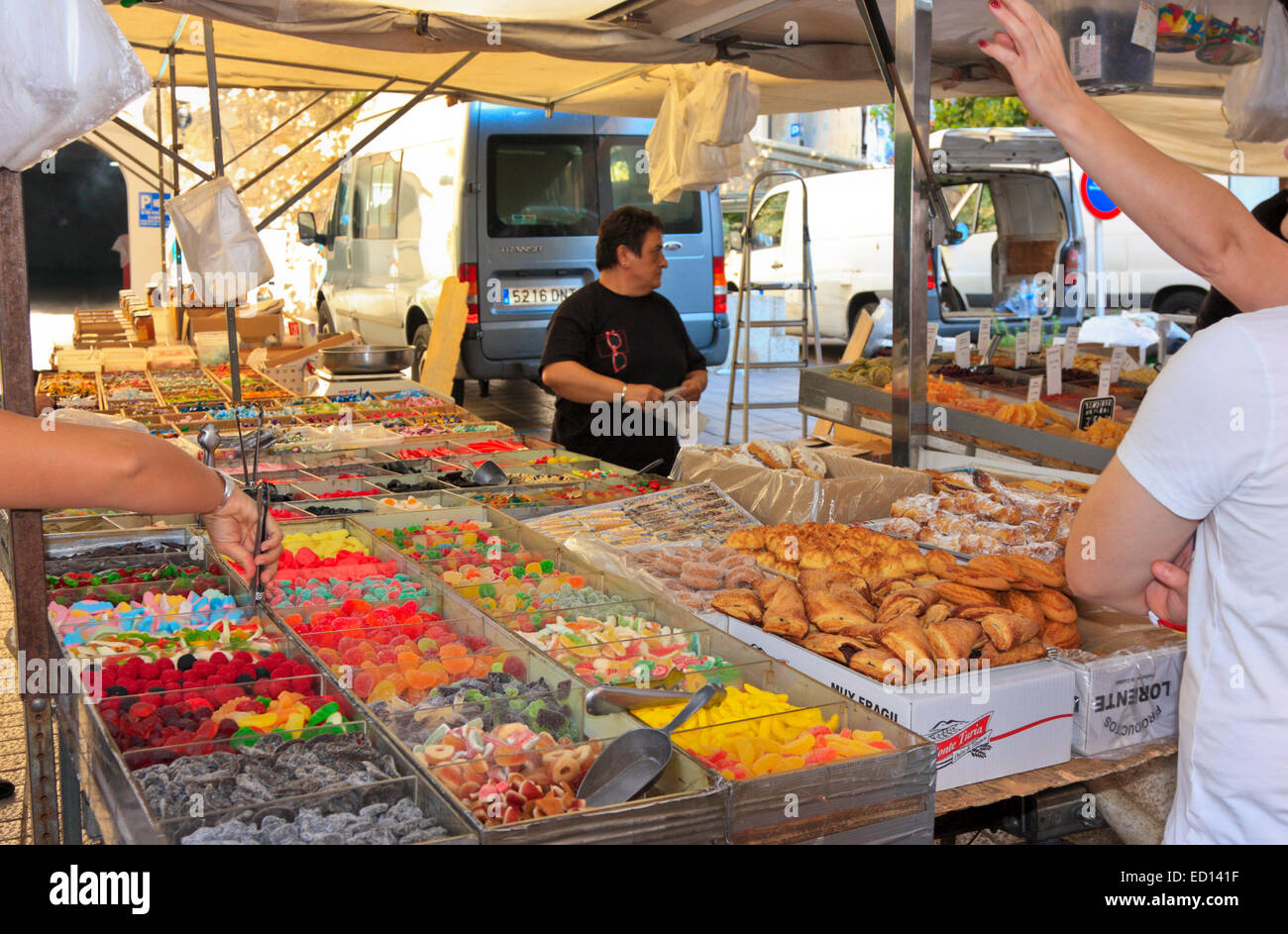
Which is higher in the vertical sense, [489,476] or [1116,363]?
[1116,363]

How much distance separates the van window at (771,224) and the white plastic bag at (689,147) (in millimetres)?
8406

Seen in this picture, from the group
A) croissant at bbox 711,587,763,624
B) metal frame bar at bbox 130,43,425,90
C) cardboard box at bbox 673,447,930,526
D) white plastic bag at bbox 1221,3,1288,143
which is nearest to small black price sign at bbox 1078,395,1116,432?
cardboard box at bbox 673,447,930,526

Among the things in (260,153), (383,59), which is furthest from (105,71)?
(260,153)

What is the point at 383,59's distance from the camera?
20.5 ft

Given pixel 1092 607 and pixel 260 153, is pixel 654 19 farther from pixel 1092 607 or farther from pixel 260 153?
pixel 260 153

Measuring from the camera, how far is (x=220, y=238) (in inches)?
197

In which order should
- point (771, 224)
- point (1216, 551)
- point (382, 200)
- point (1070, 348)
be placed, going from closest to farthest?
point (1216, 551) < point (1070, 348) < point (382, 200) < point (771, 224)

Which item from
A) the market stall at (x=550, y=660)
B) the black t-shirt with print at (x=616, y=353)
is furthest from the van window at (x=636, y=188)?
the market stall at (x=550, y=660)

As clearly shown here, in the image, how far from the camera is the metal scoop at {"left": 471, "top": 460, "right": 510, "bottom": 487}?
12.7 ft

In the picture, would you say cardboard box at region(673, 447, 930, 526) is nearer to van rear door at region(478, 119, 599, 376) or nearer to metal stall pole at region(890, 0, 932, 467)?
metal stall pole at region(890, 0, 932, 467)

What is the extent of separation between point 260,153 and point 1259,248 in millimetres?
18361

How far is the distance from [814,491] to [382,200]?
886 cm

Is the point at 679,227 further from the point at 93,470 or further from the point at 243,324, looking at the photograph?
the point at 93,470

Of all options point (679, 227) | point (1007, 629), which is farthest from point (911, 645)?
point (679, 227)
